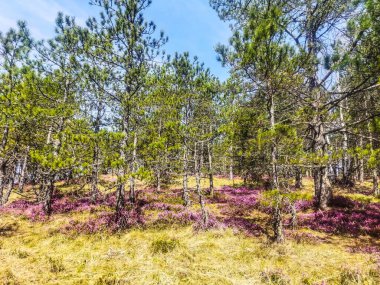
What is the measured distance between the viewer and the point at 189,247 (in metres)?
8.65

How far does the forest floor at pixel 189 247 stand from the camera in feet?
21.2

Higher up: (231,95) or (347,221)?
(231,95)

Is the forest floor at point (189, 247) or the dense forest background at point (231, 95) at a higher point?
the dense forest background at point (231, 95)

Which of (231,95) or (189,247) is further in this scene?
(231,95)

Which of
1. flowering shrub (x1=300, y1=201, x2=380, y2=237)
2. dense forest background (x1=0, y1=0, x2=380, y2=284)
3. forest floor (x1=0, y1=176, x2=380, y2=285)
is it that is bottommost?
forest floor (x1=0, y1=176, x2=380, y2=285)

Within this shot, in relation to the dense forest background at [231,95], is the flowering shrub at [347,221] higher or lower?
lower

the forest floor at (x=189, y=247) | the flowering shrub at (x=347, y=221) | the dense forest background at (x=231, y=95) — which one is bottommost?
the forest floor at (x=189, y=247)

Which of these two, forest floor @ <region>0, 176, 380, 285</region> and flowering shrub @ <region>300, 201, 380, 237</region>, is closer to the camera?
forest floor @ <region>0, 176, 380, 285</region>

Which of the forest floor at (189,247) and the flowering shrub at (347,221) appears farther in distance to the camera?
the flowering shrub at (347,221)

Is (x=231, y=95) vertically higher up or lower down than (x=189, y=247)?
higher up

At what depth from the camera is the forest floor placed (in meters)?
6.47

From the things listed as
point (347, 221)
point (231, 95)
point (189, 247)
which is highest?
point (231, 95)

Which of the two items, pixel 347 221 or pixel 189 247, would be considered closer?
pixel 189 247

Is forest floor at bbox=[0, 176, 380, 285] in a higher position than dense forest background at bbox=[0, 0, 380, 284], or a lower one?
lower
